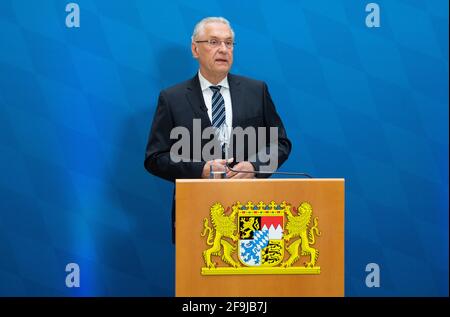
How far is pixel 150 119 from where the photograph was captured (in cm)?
386

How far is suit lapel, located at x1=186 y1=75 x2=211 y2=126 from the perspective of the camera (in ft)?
10.6

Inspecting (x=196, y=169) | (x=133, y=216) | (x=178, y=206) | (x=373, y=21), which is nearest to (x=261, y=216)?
(x=178, y=206)

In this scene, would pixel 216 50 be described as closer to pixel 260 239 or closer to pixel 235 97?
pixel 235 97

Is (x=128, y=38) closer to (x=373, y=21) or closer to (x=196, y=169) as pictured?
(x=196, y=169)

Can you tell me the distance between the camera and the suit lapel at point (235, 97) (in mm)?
3241

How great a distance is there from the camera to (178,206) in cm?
235

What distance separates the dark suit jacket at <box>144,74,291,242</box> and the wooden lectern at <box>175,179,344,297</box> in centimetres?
76

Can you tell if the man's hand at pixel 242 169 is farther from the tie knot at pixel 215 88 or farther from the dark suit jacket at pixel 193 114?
the tie knot at pixel 215 88

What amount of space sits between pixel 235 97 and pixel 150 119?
2.47 ft

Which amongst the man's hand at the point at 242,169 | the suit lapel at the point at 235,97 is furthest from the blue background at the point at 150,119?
the man's hand at the point at 242,169

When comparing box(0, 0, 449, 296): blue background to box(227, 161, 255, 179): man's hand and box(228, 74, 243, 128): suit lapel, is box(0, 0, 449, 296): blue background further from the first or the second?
box(227, 161, 255, 179): man's hand

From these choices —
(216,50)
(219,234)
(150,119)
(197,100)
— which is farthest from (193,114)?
(219,234)

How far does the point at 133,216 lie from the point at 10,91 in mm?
1024

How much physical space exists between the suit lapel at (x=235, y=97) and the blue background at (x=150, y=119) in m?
0.50
